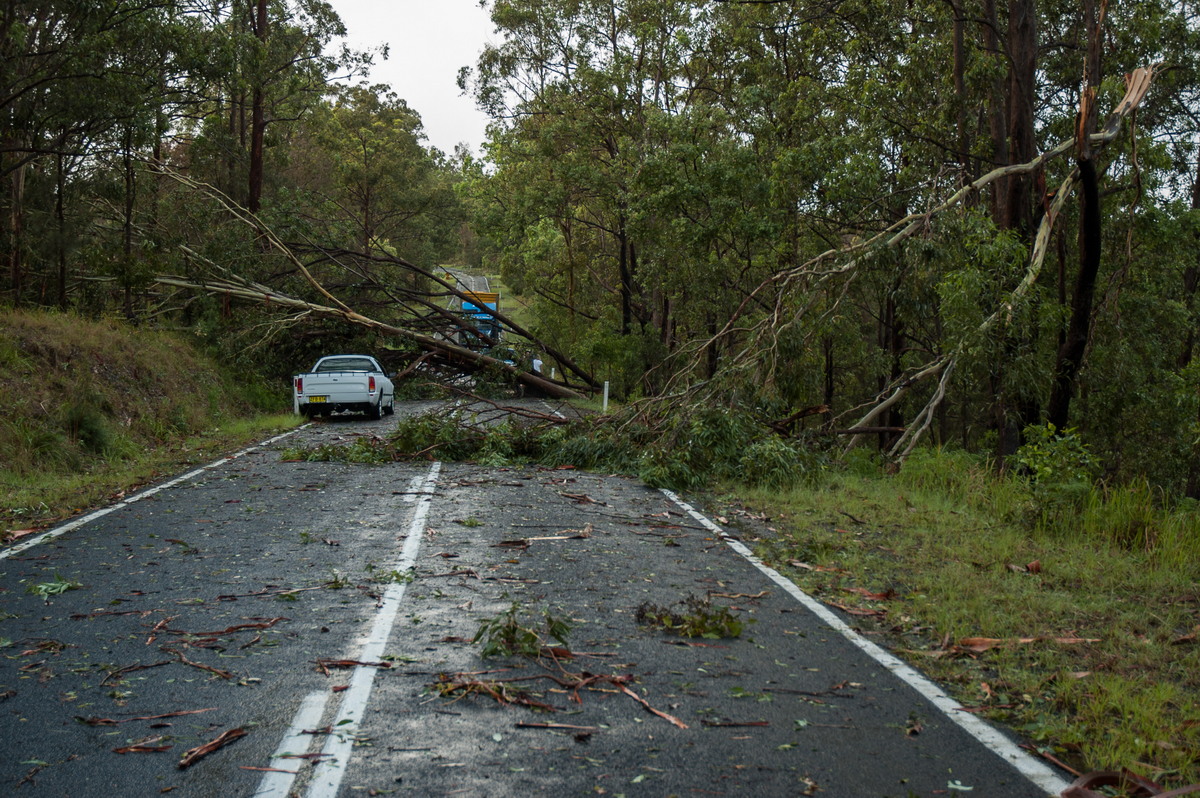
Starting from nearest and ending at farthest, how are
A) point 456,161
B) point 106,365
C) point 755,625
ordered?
point 755,625 < point 106,365 < point 456,161

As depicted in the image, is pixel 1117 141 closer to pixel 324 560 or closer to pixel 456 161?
pixel 324 560

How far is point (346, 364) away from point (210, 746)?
69.6 feet

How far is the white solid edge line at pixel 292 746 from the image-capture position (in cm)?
379

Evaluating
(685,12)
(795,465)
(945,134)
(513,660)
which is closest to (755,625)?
(513,660)

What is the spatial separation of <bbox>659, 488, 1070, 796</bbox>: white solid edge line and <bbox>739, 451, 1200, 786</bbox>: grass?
5.1 inches

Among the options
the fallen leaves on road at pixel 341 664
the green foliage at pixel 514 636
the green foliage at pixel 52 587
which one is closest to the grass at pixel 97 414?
the green foliage at pixel 52 587

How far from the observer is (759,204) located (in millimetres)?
26812

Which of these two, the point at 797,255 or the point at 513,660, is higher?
the point at 797,255

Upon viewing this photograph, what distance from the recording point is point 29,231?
23219 millimetres

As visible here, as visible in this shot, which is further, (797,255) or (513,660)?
(797,255)

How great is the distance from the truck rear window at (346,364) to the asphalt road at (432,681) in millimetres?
15575

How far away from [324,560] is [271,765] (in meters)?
4.16

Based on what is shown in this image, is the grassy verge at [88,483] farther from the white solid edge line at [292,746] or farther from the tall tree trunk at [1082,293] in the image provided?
the tall tree trunk at [1082,293]

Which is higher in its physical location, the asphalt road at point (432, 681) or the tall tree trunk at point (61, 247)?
the tall tree trunk at point (61, 247)
